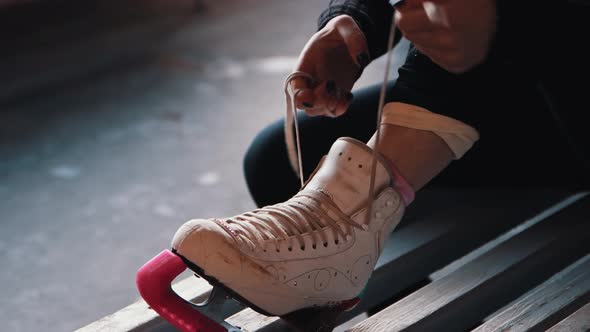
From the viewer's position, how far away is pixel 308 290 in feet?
2.49

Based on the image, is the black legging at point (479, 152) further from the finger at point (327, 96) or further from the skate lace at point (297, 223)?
the skate lace at point (297, 223)

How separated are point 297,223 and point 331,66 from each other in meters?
0.23

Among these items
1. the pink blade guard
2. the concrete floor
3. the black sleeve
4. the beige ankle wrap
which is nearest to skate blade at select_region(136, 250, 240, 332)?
the pink blade guard

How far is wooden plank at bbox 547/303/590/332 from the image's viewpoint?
790 mm

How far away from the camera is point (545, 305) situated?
857 mm

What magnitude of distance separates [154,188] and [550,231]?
954 mm

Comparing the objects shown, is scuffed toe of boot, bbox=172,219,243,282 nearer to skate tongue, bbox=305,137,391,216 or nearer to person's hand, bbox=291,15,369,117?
skate tongue, bbox=305,137,391,216

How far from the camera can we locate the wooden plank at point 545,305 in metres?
0.82

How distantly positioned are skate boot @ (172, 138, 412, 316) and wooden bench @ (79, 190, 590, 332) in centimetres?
5

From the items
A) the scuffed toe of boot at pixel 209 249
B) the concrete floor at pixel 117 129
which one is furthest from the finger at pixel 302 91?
the concrete floor at pixel 117 129

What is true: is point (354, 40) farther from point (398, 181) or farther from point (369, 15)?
point (398, 181)

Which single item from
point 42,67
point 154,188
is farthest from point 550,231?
point 42,67

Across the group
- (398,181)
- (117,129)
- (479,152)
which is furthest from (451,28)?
(117,129)

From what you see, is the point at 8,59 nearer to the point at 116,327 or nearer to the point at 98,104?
Result: the point at 98,104
